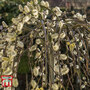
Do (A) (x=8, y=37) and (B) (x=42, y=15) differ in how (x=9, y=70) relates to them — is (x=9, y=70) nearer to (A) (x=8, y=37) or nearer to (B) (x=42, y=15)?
(A) (x=8, y=37)

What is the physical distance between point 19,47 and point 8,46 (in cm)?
6

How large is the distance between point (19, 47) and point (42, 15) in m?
0.28

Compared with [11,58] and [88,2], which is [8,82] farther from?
[88,2]

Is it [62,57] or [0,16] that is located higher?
[0,16]

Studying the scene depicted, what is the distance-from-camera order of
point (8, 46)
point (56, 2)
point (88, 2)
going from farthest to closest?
point (88, 2) < point (56, 2) < point (8, 46)

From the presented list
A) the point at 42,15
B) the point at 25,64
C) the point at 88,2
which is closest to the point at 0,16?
the point at 25,64

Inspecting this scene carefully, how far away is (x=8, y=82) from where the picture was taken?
0.83 metres

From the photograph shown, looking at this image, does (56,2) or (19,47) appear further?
(56,2)

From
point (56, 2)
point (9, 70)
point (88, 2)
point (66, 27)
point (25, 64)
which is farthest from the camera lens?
point (88, 2)

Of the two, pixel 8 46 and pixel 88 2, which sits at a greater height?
pixel 88 2

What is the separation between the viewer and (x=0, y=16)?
8.05ft

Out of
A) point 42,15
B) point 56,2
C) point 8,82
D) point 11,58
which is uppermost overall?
point 56,2

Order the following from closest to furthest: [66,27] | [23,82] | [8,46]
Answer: [8,46], [66,27], [23,82]

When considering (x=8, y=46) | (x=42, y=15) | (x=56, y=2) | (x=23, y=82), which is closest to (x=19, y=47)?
Result: (x=8, y=46)
